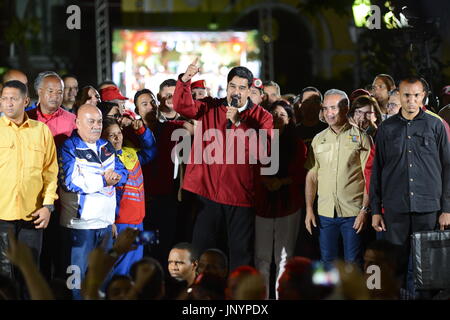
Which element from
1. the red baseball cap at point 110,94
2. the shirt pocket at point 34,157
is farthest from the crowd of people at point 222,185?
the red baseball cap at point 110,94

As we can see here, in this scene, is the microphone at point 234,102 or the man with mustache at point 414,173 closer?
the man with mustache at point 414,173

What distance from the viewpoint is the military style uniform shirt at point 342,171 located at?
7.98m

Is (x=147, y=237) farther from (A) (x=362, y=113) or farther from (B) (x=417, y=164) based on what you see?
(B) (x=417, y=164)

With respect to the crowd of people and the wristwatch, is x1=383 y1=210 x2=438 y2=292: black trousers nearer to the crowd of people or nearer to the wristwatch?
the crowd of people

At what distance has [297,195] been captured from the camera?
838cm

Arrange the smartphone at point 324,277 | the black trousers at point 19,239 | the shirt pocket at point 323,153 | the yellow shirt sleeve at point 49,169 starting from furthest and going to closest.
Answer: the shirt pocket at point 323,153
the yellow shirt sleeve at point 49,169
the black trousers at point 19,239
the smartphone at point 324,277

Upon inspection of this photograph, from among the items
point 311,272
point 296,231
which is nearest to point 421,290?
point 296,231

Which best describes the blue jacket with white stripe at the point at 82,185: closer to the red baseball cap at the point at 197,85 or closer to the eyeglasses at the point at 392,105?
the red baseball cap at the point at 197,85

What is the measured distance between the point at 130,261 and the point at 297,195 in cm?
155

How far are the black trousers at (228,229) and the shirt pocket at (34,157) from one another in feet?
4.21

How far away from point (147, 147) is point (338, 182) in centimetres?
167

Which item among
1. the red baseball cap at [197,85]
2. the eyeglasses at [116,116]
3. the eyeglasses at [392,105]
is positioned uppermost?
the red baseball cap at [197,85]

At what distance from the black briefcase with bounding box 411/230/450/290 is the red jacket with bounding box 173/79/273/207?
1341 mm

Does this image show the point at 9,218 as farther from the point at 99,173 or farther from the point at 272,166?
the point at 272,166
